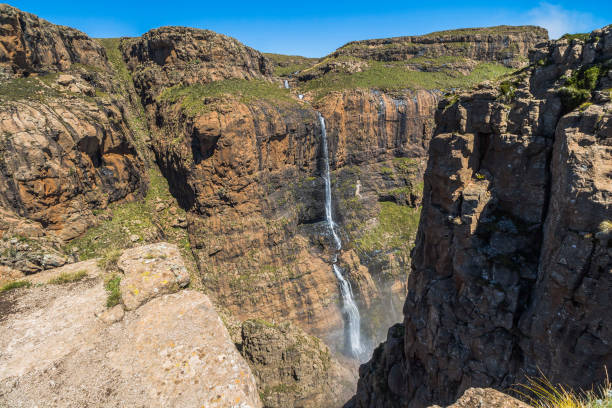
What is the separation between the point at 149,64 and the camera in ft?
143

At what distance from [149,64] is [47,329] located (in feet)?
155

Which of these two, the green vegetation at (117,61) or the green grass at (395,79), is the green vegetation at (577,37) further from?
the green vegetation at (117,61)

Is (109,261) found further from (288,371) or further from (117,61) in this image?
(117,61)

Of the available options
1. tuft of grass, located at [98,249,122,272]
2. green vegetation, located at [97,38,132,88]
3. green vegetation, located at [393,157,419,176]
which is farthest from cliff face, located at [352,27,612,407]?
green vegetation, located at [97,38,132,88]

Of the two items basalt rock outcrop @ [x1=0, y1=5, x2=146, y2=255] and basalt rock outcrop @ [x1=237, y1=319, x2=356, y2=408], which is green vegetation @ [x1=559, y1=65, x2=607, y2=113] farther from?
basalt rock outcrop @ [x1=0, y1=5, x2=146, y2=255]

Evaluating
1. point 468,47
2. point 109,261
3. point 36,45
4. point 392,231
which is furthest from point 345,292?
point 468,47

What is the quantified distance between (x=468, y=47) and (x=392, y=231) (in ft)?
154

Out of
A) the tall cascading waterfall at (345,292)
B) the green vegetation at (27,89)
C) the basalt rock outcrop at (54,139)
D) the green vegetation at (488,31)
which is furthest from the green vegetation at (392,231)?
the green vegetation at (488,31)

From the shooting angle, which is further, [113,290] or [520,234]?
[520,234]

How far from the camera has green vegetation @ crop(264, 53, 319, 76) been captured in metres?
68.6

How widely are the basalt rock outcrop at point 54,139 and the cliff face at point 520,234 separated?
2714 cm

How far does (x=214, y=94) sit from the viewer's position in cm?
3703

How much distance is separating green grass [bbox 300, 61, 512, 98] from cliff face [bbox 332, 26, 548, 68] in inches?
102

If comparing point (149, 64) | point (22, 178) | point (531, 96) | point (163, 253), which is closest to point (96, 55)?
point (149, 64)
